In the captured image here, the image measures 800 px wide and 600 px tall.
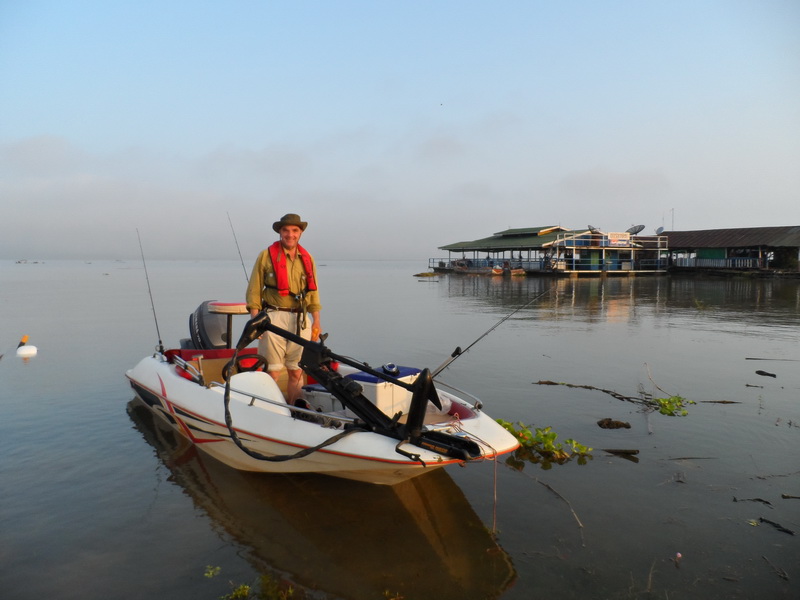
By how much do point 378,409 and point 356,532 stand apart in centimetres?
109

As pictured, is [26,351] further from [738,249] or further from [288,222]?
[738,249]

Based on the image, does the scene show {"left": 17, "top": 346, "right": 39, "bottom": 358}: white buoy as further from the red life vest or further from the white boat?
the red life vest

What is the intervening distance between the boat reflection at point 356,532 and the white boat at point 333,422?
1.07 feet

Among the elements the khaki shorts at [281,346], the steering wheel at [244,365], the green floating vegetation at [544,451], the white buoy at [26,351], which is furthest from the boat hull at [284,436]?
the white buoy at [26,351]

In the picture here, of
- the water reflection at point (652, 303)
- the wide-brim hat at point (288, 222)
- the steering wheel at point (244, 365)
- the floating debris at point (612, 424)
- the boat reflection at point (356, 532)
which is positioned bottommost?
the water reflection at point (652, 303)

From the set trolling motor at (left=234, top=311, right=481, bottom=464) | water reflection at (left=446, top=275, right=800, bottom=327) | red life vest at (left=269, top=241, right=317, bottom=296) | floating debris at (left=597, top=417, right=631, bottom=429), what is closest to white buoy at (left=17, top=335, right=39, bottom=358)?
red life vest at (left=269, top=241, right=317, bottom=296)

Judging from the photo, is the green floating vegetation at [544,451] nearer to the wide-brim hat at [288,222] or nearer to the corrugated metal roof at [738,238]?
the wide-brim hat at [288,222]

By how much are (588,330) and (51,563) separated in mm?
15545

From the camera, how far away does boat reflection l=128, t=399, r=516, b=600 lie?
3.93 m

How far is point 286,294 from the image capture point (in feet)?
20.1

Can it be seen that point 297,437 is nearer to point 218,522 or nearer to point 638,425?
point 218,522

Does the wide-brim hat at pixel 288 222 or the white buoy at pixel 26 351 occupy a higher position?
the wide-brim hat at pixel 288 222

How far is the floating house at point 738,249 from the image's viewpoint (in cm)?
4569

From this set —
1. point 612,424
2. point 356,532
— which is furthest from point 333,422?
point 612,424
